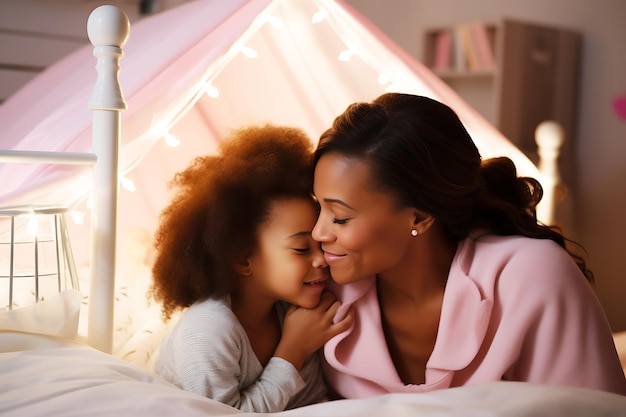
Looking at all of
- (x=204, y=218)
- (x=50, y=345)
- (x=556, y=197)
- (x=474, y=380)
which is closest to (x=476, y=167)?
(x=474, y=380)

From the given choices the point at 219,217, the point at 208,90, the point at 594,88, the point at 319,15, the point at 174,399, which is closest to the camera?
the point at 174,399

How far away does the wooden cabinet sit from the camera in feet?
10.4

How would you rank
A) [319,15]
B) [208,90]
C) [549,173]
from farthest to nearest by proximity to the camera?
[549,173], [319,15], [208,90]

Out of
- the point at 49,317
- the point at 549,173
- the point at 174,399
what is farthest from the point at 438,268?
the point at 549,173

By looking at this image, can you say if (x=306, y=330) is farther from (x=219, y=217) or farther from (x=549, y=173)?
(x=549, y=173)

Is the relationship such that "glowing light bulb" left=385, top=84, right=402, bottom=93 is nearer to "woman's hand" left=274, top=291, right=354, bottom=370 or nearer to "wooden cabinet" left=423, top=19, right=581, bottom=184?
"woman's hand" left=274, top=291, right=354, bottom=370

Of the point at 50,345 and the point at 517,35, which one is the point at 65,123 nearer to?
the point at 50,345

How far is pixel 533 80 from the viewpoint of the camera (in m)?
3.25

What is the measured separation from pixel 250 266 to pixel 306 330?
0.54 ft

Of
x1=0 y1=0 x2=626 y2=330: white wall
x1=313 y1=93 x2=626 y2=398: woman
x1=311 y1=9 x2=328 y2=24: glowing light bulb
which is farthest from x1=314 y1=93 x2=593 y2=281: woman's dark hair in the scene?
x1=0 y1=0 x2=626 y2=330: white wall

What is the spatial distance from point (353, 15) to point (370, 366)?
2.76 ft

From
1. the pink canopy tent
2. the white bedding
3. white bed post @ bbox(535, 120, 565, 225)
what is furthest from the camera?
white bed post @ bbox(535, 120, 565, 225)

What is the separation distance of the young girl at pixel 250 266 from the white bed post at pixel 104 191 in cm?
10

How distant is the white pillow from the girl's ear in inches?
11.8
